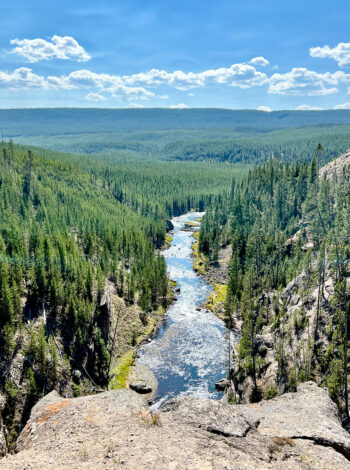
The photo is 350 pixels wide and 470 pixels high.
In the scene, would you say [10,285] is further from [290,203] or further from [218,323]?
[290,203]

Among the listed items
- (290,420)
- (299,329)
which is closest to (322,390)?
(290,420)

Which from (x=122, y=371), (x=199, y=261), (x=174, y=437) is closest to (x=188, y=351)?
(x=122, y=371)

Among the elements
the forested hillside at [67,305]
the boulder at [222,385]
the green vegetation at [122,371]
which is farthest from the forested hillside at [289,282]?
the forested hillside at [67,305]

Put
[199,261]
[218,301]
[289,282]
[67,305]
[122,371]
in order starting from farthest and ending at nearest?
1. [199,261]
2. [218,301]
3. [289,282]
4. [67,305]
5. [122,371]

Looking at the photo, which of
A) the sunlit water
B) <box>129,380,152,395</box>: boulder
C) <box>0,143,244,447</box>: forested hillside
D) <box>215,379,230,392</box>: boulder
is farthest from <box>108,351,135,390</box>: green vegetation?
<box>215,379,230,392</box>: boulder

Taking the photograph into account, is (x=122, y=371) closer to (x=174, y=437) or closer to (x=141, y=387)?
(x=141, y=387)

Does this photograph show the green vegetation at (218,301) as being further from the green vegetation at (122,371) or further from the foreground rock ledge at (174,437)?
the foreground rock ledge at (174,437)

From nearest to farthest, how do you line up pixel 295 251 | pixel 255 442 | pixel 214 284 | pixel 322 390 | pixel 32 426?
1. pixel 255 442
2. pixel 32 426
3. pixel 322 390
4. pixel 295 251
5. pixel 214 284
